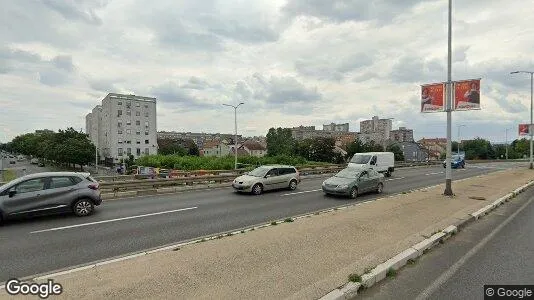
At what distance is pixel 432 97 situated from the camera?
16.2 m

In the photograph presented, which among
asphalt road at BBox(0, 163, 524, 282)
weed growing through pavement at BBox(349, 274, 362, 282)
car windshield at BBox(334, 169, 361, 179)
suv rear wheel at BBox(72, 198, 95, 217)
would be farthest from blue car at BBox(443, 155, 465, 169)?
weed growing through pavement at BBox(349, 274, 362, 282)

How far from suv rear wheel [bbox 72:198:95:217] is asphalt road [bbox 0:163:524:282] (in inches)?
9.9

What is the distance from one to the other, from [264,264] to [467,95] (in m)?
13.8

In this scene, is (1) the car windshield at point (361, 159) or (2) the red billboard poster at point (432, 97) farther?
(1) the car windshield at point (361, 159)

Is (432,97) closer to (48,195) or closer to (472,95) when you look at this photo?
(472,95)

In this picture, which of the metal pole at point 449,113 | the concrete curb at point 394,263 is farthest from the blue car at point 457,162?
the concrete curb at point 394,263

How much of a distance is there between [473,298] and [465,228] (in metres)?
5.07

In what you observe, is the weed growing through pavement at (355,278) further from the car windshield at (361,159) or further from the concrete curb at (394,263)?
the car windshield at (361,159)

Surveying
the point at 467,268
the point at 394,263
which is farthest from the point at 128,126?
the point at 467,268

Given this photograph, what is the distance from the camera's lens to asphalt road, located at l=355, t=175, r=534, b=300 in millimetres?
4992

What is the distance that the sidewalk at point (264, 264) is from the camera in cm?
459

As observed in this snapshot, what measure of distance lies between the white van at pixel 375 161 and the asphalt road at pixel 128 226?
1231 centimetres

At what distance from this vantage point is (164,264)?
5.59 m

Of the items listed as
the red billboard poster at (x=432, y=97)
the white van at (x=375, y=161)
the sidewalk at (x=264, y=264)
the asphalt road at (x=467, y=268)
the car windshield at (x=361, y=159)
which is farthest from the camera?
the car windshield at (x=361, y=159)
